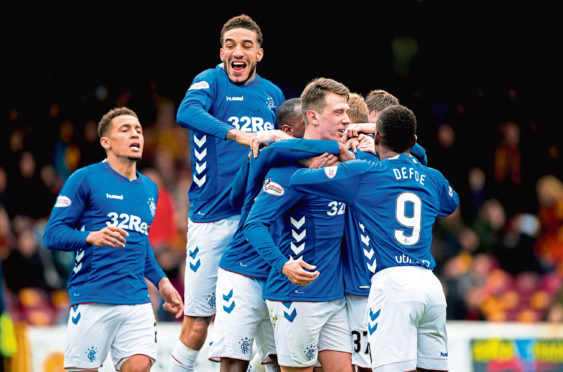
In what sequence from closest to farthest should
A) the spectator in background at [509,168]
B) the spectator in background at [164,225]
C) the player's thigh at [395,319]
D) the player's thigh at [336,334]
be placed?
the player's thigh at [395,319], the player's thigh at [336,334], the spectator in background at [164,225], the spectator in background at [509,168]

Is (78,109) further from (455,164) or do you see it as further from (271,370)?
(271,370)

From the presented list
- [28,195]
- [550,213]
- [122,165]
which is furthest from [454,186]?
[122,165]

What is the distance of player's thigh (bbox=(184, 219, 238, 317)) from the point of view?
6.33 meters

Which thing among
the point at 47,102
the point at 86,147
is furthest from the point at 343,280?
the point at 47,102

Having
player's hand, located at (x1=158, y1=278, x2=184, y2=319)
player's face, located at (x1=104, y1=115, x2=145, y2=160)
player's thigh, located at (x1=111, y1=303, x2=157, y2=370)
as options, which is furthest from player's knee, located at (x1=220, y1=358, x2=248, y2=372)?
player's face, located at (x1=104, y1=115, x2=145, y2=160)

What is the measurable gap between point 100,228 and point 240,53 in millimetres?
1703

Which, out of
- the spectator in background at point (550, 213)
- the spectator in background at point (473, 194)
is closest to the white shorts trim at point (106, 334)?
the spectator in background at point (473, 194)

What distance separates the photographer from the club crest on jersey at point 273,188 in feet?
16.9

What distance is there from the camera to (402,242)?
5027 millimetres

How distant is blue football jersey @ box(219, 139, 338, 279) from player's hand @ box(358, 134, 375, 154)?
415mm

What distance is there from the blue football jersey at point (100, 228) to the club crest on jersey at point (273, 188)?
1526mm

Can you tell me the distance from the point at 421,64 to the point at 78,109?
5.87 m

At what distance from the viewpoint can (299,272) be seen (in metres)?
4.75

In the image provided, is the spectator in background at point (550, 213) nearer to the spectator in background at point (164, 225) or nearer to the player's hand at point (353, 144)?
the spectator in background at point (164, 225)
